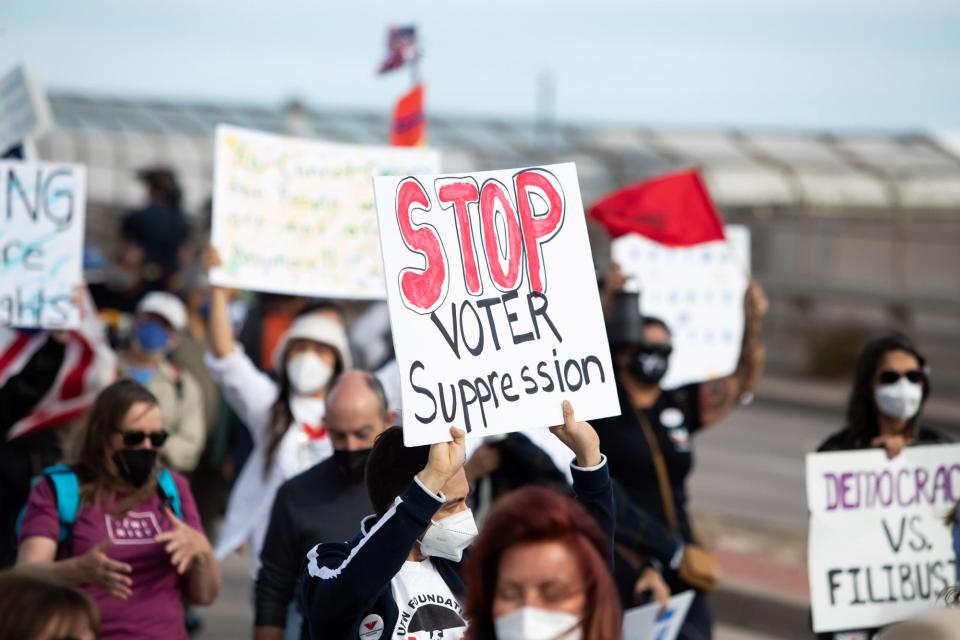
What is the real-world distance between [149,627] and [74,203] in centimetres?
273

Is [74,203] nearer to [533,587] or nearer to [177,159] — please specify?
[533,587]

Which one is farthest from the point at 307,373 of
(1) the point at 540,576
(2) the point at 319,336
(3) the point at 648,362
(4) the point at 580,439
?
(1) the point at 540,576

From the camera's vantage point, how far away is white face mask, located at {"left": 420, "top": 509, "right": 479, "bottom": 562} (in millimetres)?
3234

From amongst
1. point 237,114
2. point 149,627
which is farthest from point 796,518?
point 237,114

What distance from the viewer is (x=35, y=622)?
8.96 ft

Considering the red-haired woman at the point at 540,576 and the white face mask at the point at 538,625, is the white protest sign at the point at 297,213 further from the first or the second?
the white face mask at the point at 538,625

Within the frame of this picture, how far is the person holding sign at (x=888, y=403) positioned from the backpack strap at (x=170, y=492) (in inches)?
85.5

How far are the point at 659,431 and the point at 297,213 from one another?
2013 millimetres

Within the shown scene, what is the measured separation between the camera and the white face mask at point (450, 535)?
3234 mm

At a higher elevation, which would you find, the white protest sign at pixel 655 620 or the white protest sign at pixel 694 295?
the white protest sign at pixel 694 295

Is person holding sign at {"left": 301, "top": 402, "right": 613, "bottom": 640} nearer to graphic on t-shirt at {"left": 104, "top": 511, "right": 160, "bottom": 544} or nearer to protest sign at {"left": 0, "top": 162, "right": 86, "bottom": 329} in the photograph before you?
graphic on t-shirt at {"left": 104, "top": 511, "right": 160, "bottom": 544}

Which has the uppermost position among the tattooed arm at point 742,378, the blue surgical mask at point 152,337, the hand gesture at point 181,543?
the blue surgical mask at point 152,337

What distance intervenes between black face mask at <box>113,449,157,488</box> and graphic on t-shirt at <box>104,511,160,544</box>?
3.9 inches

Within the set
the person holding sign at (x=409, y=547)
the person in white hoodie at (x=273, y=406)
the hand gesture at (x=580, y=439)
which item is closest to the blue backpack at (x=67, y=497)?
the person in white hoodie at (x=273, y=406)
